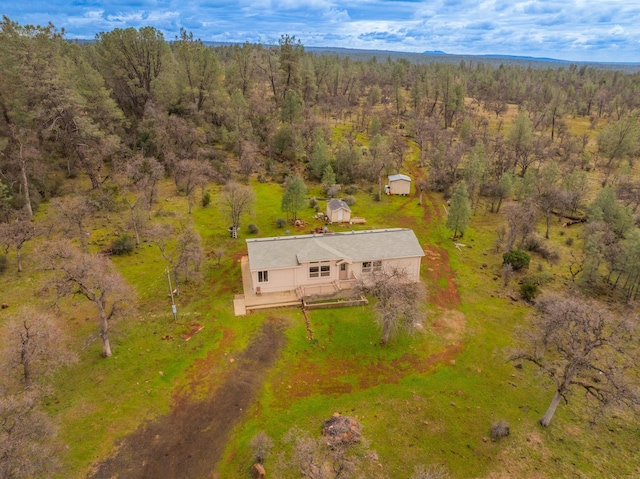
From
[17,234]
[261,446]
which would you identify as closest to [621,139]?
[261,446]

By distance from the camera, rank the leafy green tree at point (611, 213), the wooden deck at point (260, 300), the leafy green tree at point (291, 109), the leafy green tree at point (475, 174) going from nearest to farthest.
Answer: the wooden deck at point (260, 300) → the leafy green tree at point (611, 213) → the leafy green tree at point (475, 174) → the leafy green tree at point (291, 109)

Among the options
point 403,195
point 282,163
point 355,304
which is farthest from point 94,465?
point 282,163

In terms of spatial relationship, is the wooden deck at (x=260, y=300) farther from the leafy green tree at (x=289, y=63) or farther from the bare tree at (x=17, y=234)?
the leafy green tree at (x=289, y=63)

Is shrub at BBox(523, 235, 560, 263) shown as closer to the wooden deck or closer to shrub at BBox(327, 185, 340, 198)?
shrub at BBox(327, 185, 340, 198)

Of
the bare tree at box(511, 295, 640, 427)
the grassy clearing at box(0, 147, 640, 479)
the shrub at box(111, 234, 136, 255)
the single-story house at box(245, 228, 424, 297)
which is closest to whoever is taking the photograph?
the bare tree at box(511, 295, 640, 427)

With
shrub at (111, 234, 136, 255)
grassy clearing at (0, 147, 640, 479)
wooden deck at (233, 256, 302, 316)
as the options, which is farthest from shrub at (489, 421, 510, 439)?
shrub at (111, 234, 136, 255)

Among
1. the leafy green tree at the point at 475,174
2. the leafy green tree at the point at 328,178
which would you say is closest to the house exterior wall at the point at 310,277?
the leafy green tree at the point at 328,178

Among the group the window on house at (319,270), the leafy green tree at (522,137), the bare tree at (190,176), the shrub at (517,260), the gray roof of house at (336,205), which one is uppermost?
the leafy green tree at (522,137)

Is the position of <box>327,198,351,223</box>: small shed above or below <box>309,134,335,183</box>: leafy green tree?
below
